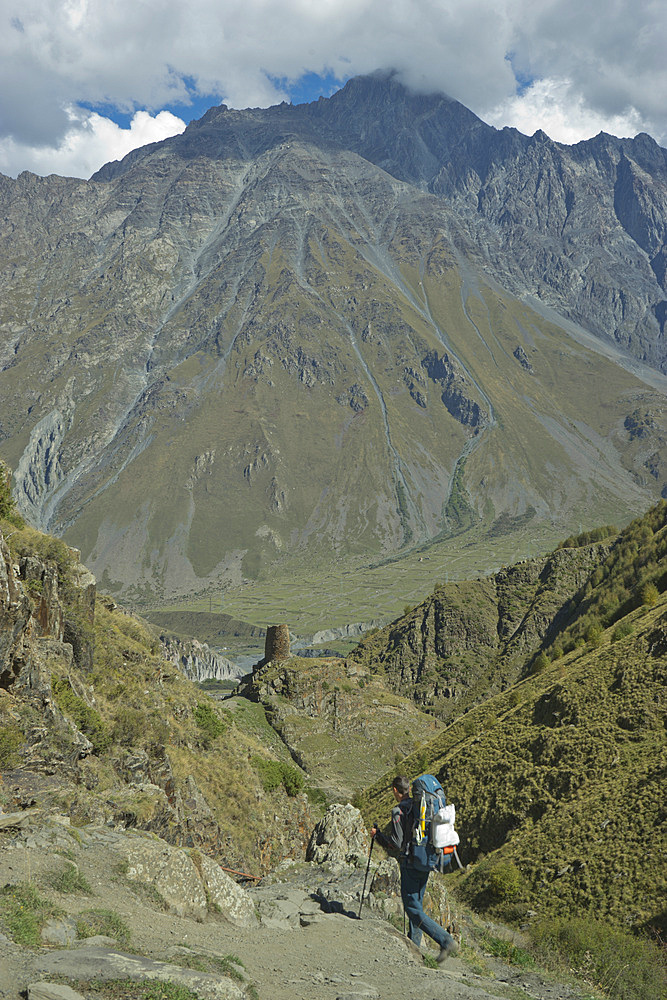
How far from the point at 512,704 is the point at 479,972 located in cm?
2565

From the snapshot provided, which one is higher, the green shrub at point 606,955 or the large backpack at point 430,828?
the large backpack at point 430,828

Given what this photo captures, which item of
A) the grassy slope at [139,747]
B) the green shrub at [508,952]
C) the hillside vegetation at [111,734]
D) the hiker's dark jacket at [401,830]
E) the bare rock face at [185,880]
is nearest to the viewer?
the hiker's dark jacket at [401,830]

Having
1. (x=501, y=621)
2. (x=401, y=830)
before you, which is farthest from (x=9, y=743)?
(x=501, y=621)

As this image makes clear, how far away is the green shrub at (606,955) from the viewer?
14.1m

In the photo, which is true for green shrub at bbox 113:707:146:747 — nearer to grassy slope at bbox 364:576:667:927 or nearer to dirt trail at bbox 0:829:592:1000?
dirt trail at bbox 0:829:592:1000

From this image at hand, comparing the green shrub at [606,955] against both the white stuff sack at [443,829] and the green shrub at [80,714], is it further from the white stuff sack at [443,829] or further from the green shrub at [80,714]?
the green shrub at [80,714]

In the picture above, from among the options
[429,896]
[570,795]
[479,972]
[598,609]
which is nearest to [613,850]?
[570,795]

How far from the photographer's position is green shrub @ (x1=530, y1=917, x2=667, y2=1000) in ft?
46.2

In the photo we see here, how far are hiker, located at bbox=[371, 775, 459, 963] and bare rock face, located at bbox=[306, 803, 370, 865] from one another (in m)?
5.70

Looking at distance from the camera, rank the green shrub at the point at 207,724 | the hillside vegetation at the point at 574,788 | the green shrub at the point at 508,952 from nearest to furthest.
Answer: the green shrub at the point at 508,952 < the hillside vegetation at the point at 574,788 < the green shrub at the point at 207,724

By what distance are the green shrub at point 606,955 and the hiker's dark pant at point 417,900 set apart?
4628 mm

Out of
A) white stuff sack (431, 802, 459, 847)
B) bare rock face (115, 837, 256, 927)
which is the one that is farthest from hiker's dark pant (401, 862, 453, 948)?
bare rock face (115, 837, 256, 927)

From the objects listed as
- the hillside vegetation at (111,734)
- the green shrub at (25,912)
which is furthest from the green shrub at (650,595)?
the green shrub at (25,912)

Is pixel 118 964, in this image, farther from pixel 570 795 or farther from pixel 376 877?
pixel 570 795
